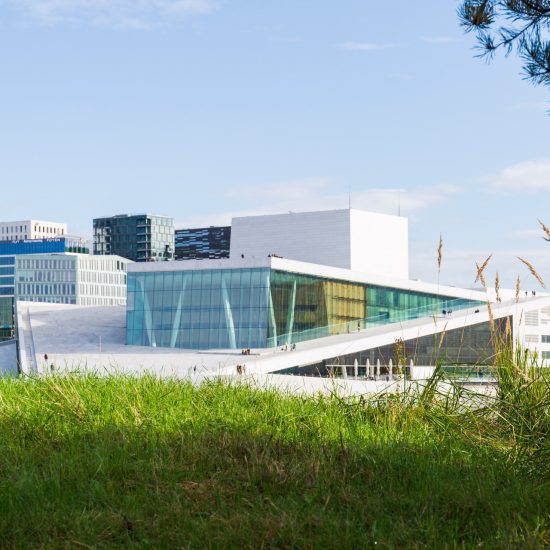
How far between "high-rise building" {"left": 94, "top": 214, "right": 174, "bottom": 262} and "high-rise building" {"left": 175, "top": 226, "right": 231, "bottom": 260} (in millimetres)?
3752

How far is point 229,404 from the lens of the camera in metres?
7.94

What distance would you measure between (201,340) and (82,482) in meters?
47.4

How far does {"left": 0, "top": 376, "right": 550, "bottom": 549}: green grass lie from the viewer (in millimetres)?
4871

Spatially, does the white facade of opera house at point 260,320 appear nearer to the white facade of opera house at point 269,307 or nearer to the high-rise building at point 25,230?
the white facade of opera house at point 269,307

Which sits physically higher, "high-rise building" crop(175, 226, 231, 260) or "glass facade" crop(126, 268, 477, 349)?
"high-rise building" crop(175, 226, 231, 260)

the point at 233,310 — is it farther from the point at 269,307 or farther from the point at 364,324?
the point at 364,324

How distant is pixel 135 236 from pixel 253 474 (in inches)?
7489

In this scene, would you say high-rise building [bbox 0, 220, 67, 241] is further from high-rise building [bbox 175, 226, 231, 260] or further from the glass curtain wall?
the glass curtain wall

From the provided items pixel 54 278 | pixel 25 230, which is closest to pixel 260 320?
pixel 54 278

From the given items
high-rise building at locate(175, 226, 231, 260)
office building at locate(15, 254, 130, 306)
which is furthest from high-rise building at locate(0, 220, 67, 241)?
office building at locate(15, 254, 130, 306)

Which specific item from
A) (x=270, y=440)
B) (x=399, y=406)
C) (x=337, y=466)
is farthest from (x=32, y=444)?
(x=399, y=406)

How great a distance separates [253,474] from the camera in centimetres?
575

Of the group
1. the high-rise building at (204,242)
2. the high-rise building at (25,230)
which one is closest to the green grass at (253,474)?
the high-rise building at (204,242)

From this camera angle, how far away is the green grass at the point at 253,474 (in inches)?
192
